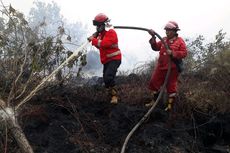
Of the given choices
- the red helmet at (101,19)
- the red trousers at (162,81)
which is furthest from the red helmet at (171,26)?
the red helmet at (101,19)

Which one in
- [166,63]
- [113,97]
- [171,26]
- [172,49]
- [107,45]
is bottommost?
[113,97]

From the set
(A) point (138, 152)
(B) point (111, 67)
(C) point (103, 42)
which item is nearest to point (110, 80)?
(B) point (111, 67)

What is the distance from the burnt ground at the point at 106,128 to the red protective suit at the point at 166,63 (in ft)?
1.42

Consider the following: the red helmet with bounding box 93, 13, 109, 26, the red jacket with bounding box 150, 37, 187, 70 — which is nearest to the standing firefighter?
the red jacket with bounding box 150, 37, 187, 70

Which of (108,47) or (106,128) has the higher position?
(108,47)

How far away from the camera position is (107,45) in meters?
6.89

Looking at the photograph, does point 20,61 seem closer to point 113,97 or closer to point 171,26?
point 113,97

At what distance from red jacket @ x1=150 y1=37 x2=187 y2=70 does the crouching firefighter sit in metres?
0.72

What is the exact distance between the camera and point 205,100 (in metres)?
7.31

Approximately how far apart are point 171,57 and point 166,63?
0.63 ft

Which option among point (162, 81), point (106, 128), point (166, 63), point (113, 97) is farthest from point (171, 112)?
point (106, 128)

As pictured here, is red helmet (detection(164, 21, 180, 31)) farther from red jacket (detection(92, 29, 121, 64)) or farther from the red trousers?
red jacket (detection(92, 29, 121, 64))

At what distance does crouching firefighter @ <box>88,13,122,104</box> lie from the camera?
689 centimetres

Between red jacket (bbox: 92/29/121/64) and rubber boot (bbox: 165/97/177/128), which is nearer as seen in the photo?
rubber boot (bbox: 165/97/177/128)
